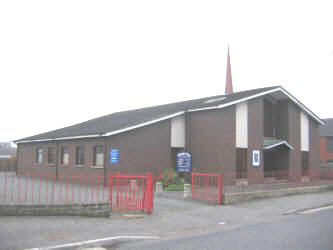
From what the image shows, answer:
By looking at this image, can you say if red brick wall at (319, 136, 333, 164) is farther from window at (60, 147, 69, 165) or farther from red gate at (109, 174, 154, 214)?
red gate at (109, 174, 154, 214)

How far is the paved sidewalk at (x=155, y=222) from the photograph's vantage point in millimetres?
7879

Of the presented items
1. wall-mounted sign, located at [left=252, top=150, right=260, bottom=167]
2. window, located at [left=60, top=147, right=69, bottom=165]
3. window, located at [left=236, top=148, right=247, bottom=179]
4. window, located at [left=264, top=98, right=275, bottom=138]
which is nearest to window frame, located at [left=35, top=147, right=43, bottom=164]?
window, located at [left=60, top=147, right=69, bottom=165]

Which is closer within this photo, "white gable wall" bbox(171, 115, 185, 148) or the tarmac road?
the tarmac road

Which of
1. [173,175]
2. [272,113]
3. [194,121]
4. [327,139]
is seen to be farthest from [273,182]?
[327,139]

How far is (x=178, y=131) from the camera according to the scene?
73.0 ft

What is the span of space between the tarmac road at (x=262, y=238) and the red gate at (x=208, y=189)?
3553mm

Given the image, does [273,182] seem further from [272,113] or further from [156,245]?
[156,245]

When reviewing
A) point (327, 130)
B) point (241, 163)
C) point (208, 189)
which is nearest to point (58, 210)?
point (208, 189)

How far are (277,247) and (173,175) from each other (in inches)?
457

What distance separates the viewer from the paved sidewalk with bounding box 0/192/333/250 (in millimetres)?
7879

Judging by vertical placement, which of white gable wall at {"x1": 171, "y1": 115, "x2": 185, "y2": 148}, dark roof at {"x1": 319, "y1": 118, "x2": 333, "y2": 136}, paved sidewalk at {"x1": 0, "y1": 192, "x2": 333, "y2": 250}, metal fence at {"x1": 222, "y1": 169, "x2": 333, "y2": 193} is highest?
dark roof at {"x1": 319, "y1": 118, "x2": 333, "y2": 136}

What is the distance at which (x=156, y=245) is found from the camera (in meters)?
7.62

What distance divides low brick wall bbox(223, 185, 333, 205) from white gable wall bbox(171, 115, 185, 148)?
7.51 metres

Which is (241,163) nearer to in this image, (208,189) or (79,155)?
(208,189)
